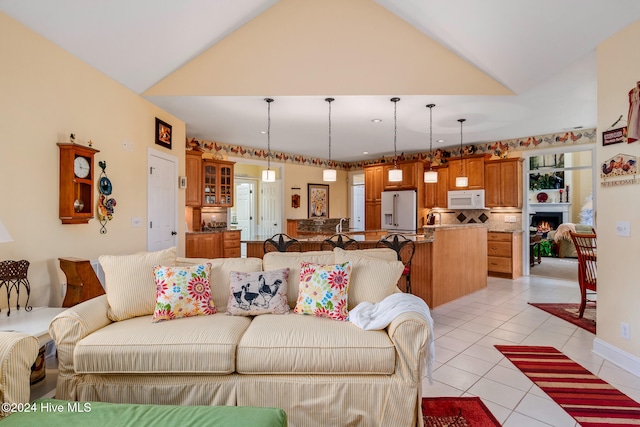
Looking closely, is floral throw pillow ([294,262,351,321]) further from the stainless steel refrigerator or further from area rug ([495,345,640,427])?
the stainless steel refrigerator

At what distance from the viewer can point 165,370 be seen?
1915 mm

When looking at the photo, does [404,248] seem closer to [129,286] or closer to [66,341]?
[129,286]

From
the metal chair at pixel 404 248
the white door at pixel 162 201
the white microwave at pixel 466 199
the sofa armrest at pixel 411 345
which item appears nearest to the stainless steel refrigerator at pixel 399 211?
the white microwave at pixel 466 199

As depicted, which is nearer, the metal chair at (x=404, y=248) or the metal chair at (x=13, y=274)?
the metal chair at (x=13, y=274)

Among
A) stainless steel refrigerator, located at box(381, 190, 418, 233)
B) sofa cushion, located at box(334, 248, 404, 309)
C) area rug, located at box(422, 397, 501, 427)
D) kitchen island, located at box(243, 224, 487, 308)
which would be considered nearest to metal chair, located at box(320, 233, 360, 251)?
kitchen island, located at box(243, 224, 487, 308)

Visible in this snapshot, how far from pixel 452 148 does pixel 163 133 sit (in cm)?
584

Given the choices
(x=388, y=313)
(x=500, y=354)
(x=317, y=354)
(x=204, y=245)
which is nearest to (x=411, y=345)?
(x=388, y=313)

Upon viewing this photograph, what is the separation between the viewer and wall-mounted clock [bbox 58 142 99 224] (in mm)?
2910

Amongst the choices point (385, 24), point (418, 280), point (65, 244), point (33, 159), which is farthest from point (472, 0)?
point (65, 244)

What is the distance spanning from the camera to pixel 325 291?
2.41m

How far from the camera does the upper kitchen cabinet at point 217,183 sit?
6.27 metres

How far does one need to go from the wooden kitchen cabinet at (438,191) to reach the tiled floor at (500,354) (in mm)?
2559

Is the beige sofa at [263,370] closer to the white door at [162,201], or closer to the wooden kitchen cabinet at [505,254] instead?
the white door at [162,201]

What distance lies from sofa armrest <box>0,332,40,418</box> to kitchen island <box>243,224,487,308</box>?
2.76 meters
